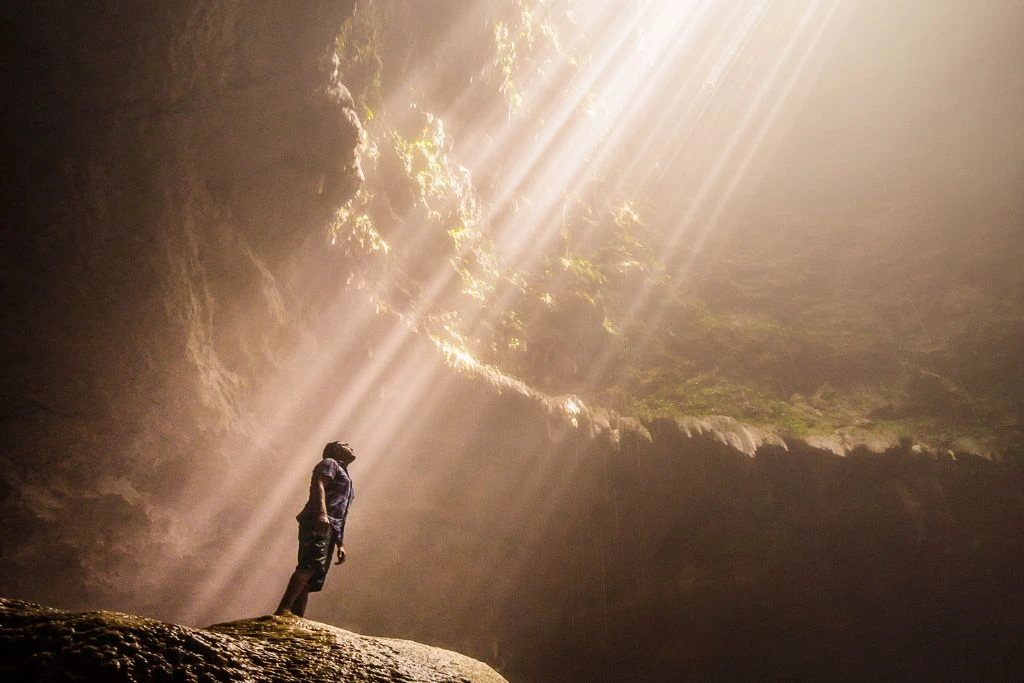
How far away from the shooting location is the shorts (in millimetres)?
4781

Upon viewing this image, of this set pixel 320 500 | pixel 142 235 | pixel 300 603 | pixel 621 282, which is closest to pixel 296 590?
pixel 300 603

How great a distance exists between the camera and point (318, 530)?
4859 mm

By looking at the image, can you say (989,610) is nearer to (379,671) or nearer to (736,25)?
(379,671)

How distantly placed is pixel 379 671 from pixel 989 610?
1403 centimetres

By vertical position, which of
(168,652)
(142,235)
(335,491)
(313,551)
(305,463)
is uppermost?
(142,235)

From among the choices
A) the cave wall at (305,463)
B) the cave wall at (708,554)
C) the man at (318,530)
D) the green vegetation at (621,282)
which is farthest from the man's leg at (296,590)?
the cave wall at (708,554)

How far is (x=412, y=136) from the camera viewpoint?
10508mm

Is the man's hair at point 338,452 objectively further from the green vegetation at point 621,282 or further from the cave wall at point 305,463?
the green vegetation at point 621,282

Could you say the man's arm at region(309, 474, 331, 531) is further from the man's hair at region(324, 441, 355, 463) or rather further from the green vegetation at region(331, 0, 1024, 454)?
the green vegetation at region(331, 0, 1024, 454)

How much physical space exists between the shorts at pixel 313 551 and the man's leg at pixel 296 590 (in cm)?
4

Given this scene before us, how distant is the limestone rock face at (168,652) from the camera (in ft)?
6.11

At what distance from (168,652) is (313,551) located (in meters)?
2.82

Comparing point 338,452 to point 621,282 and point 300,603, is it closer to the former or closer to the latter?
point 300,603

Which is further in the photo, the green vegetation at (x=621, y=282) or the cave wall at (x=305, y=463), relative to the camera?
the green vegetation at (x=621, y=282)
